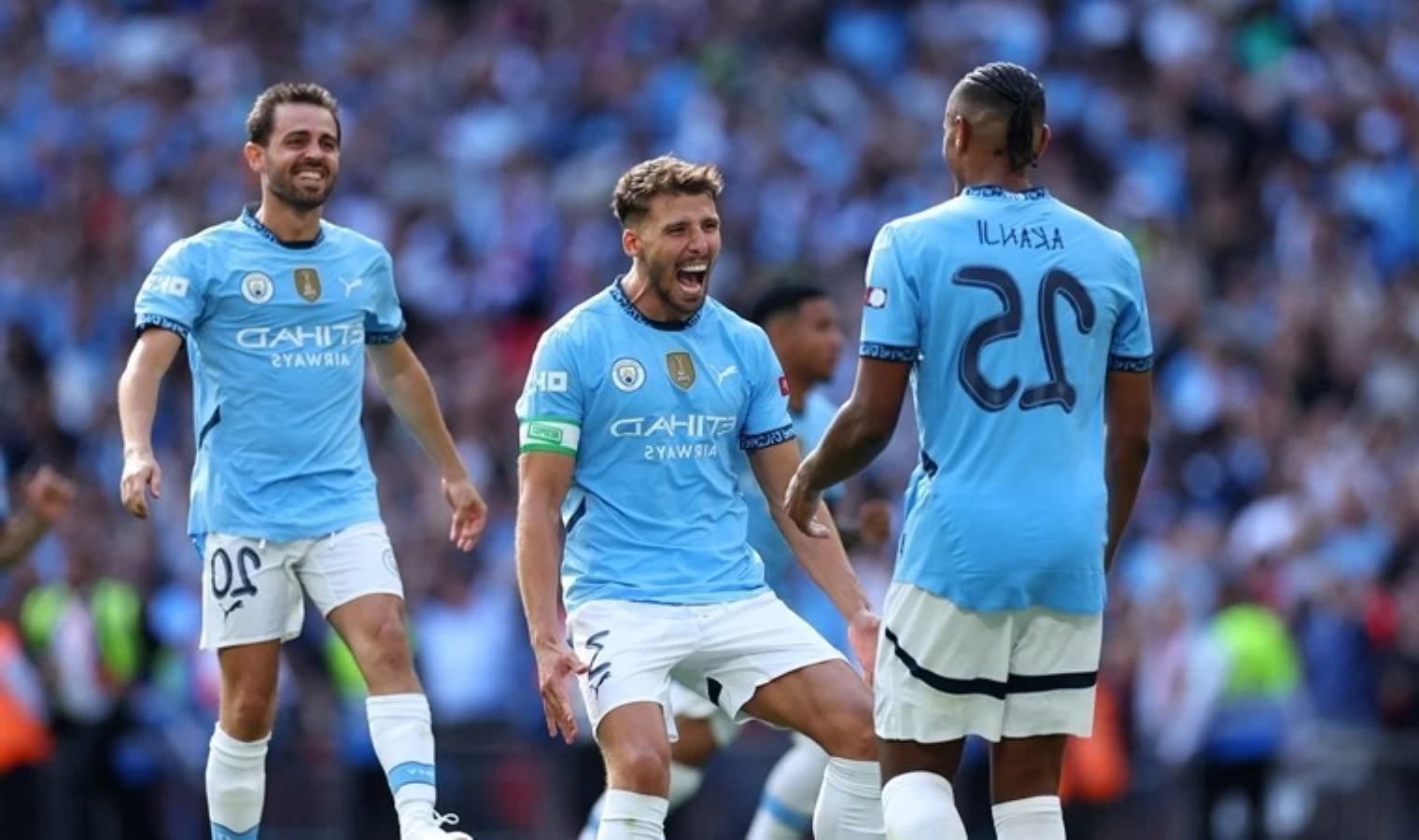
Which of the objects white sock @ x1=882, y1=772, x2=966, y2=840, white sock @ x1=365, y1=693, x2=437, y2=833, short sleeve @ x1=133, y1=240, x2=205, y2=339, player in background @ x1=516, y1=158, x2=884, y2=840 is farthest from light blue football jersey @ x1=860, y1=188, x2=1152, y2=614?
short sleeve @ x1=133, y1=240, x2=205, y2=339

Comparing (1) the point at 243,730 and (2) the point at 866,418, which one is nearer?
(2) the point at 866,418

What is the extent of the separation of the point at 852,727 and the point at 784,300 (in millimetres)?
3029

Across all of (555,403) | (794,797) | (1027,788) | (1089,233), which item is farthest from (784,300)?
(1027,788)

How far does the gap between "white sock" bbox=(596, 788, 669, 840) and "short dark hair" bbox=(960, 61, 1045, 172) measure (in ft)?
7.95

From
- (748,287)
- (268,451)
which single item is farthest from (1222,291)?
(268,451)

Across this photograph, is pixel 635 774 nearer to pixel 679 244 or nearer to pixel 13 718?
pixel 679 244

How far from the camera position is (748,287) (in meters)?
21.2

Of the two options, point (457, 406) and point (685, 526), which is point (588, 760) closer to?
point (457, 406)

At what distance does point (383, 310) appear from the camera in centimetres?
1083

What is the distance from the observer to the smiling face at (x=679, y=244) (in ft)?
31.5

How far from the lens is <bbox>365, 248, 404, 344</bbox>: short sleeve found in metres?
10.8

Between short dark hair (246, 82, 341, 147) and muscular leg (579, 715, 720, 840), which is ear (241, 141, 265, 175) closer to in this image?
short dark hair (246, 82, 341, 147)

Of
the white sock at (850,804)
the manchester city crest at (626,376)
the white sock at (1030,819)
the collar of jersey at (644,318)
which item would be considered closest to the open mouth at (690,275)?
the collar of jersey at (644,318)

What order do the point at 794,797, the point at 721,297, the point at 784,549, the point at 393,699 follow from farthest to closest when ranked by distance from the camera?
the point at 721,297, the point at 784,549, the point at 794,797, the point at 393,699
